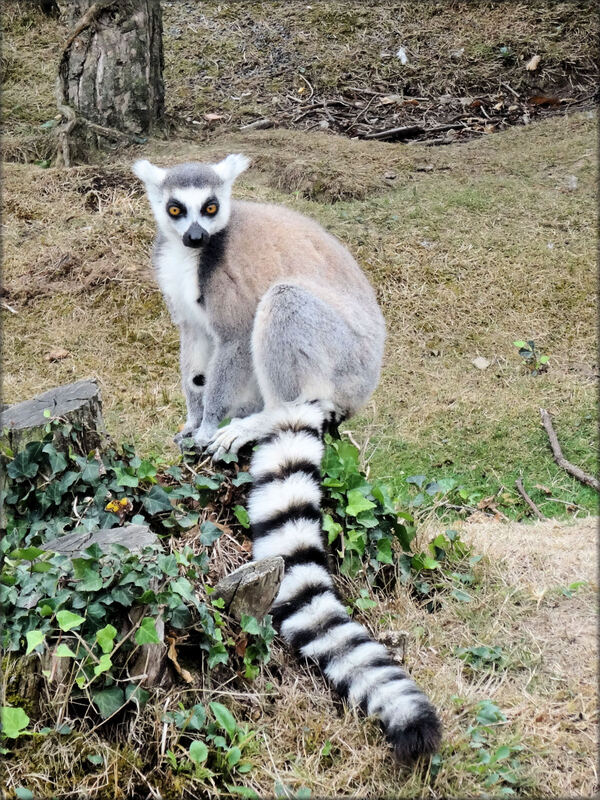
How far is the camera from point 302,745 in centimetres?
299

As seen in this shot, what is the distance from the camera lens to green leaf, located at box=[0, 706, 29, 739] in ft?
8.71

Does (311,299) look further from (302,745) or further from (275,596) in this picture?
(302,745)

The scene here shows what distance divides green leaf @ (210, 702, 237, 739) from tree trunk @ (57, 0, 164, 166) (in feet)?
23.9

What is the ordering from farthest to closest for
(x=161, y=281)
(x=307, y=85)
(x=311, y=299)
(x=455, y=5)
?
1. (x=455, y=5)
2. (x=307, y=85)
3. (x=161, y=281)
4. (x=311, y=299)

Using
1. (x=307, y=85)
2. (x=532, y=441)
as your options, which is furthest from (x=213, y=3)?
(x=532, y=441)

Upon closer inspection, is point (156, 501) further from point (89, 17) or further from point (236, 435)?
point (89, 17)

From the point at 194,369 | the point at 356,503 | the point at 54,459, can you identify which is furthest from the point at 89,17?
the point at 356,503

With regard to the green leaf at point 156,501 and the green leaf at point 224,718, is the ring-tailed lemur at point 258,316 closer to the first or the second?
the green leaf at point 156,501

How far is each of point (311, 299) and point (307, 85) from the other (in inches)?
309

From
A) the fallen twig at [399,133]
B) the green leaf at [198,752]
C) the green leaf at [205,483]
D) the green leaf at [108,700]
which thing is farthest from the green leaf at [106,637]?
the fallen twig at [399,133]

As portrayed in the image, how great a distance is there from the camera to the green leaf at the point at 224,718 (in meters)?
2.87

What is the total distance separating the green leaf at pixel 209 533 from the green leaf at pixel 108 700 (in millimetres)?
792

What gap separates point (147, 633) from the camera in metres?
2.72

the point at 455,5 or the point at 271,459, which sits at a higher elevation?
the point at 455,5
